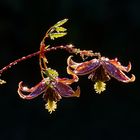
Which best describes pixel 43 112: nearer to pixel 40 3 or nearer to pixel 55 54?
pixel 55 54

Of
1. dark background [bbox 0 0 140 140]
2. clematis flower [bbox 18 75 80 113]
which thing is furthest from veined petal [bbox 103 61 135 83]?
dark background [bbox 0 0 140 140]

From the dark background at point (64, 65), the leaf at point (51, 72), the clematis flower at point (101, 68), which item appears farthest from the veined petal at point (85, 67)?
the dark background at point (64, 65)

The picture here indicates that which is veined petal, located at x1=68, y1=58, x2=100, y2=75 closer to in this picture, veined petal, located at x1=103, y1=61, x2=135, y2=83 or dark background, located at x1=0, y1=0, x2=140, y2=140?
veined petal, located at x1=103, y1=61, x2=135, y2=83

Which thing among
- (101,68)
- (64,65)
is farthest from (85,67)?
(64,65)

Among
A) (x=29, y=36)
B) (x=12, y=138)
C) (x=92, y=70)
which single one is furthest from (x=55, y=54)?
(x=92, y=70)

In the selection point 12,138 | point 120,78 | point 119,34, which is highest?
point 119,34
